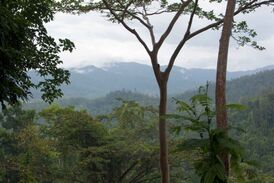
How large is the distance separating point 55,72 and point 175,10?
5.65 meters

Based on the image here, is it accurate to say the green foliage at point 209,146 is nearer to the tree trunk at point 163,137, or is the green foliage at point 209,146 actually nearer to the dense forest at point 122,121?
the dense forest at point 122,121

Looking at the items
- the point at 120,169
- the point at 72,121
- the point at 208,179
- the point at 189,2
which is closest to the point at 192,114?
the point at 208,179

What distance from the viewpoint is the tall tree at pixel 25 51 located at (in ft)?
21.4

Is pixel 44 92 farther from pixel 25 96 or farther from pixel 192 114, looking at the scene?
pixel 192 114

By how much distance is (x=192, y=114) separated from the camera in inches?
254

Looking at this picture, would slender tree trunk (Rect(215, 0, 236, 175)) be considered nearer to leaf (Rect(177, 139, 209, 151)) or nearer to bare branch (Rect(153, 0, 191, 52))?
leaf (Rect(177, 139, 209, 151))

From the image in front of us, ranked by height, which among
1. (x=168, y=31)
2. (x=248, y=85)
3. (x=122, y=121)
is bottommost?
(x=122, y=121)

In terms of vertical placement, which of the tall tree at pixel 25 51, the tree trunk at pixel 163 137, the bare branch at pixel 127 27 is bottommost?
the tree trunk at pixel 163 137

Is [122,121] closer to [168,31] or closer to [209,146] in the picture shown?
[168,31]

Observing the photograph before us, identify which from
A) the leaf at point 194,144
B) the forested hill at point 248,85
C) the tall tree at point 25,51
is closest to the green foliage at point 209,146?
the leaf at point 194,144

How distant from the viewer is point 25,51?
24.2ft

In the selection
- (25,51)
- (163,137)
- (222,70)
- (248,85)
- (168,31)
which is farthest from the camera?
(248,85)

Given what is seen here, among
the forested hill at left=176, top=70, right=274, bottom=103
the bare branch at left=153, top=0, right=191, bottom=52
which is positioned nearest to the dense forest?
the bare branch at left=153, top=0, right=191, bottom=52

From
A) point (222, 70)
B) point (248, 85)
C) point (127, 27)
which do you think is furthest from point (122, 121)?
point (248, 85)
